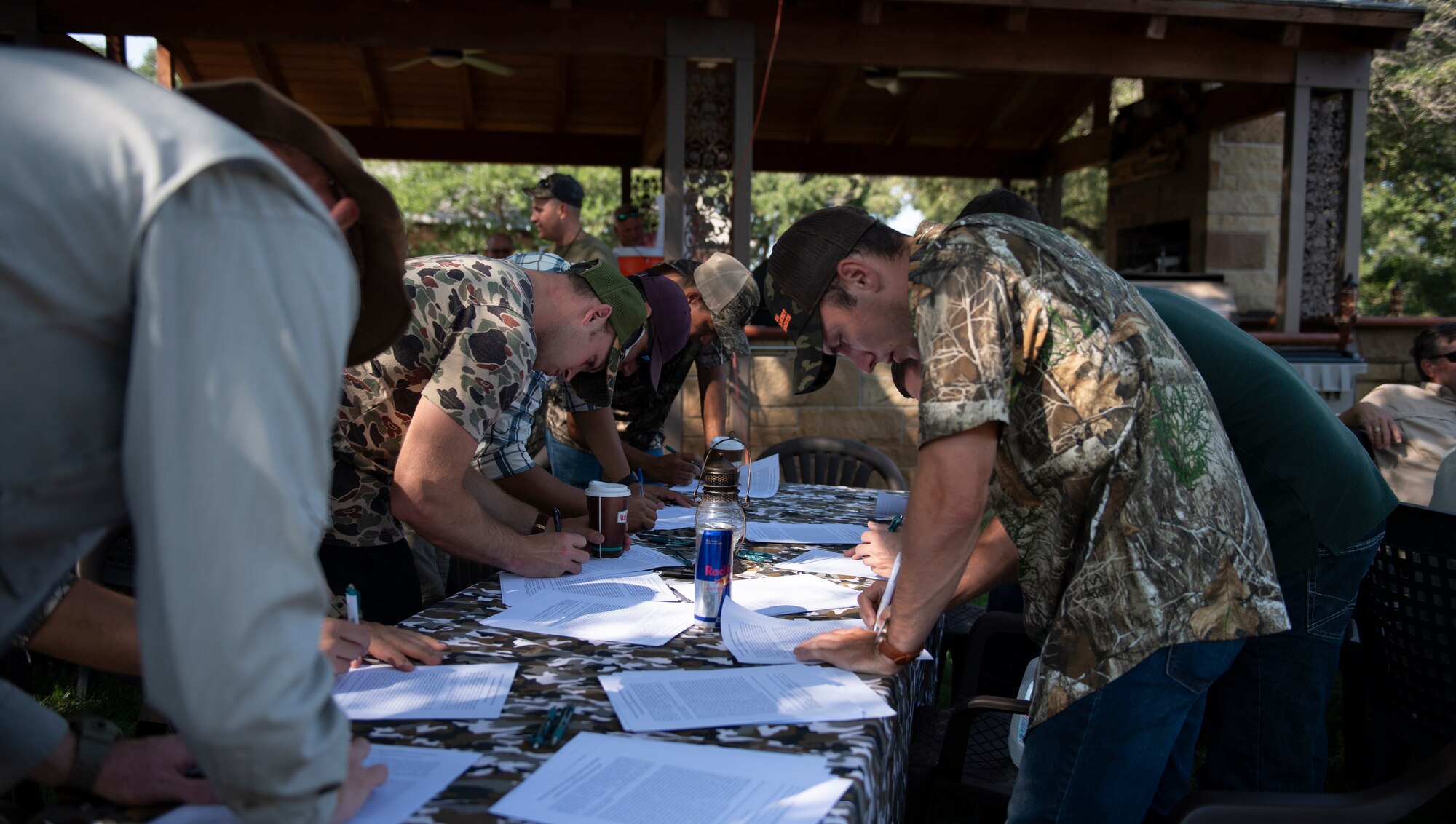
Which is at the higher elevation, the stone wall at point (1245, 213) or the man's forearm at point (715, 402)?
the stone wall at point (1245, 213)

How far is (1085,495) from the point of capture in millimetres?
1639

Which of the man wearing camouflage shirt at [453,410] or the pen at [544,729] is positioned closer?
the pen at [544,729]

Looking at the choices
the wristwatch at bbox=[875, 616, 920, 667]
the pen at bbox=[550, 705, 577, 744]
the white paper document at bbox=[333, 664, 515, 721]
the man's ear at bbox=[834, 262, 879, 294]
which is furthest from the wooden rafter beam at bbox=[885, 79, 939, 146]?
the pen at bbox=[550, 705, 577, 744]

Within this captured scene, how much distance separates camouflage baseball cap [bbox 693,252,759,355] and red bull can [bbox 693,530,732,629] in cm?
231

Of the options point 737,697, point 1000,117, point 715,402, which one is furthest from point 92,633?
point 1000,117

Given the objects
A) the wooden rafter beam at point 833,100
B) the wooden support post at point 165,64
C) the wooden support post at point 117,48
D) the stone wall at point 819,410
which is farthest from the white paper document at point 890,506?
the wooden support post at point 165,64

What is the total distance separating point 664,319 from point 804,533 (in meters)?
0.91

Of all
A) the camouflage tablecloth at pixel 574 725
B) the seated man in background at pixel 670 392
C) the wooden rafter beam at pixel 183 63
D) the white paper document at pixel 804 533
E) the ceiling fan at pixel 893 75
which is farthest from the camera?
the ceiling fan at pixel 893 75

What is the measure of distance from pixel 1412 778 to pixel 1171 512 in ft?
2.01

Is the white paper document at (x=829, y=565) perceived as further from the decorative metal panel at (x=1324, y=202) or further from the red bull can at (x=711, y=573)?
the decorative metal panel at (x=1324, y=202)

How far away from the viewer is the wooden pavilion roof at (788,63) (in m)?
6.85

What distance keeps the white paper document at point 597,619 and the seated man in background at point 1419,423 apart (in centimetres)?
328

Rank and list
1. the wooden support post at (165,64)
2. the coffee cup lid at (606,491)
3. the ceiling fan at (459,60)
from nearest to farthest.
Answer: the coffee cup lid at (606,491) → the ceiling fan at (459,60) → the wooden support post at (165,64)

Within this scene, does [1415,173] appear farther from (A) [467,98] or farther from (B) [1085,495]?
(B) [1085,495]
